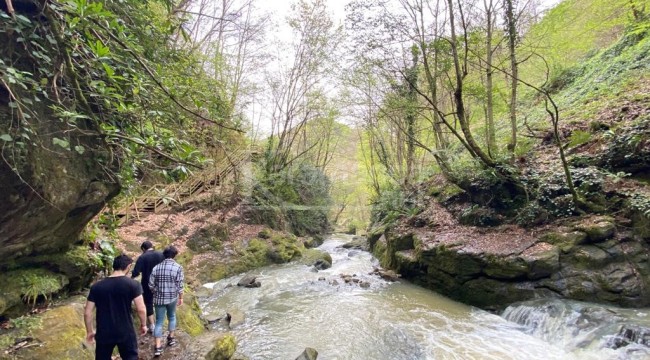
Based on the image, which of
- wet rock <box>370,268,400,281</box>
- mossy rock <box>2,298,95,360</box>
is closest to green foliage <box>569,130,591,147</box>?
wet rock <box>370,268,400,281</box>

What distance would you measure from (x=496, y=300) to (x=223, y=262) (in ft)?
30.4

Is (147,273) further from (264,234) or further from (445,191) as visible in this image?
(445,191)

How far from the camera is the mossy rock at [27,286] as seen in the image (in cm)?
397

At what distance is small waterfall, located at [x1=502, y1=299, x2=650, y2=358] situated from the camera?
5031 millimetres

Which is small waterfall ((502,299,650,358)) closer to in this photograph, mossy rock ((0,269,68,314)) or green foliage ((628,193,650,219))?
green foliage ((628,193,650,219))

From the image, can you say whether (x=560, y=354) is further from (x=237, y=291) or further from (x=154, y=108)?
(x=237, y=291)

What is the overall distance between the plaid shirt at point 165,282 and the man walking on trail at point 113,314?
4.20 ft

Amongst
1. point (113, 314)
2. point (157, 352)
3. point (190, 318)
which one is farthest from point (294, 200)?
point (113, 314)

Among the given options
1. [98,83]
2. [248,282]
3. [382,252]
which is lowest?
[248,282]

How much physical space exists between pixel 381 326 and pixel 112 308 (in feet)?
17.7

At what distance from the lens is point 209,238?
12820mm

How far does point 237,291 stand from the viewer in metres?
9.81

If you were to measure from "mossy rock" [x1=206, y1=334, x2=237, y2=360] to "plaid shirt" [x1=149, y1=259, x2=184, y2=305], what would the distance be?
1009 millimetres

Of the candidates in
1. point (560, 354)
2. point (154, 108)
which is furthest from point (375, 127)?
point (154, 108)
